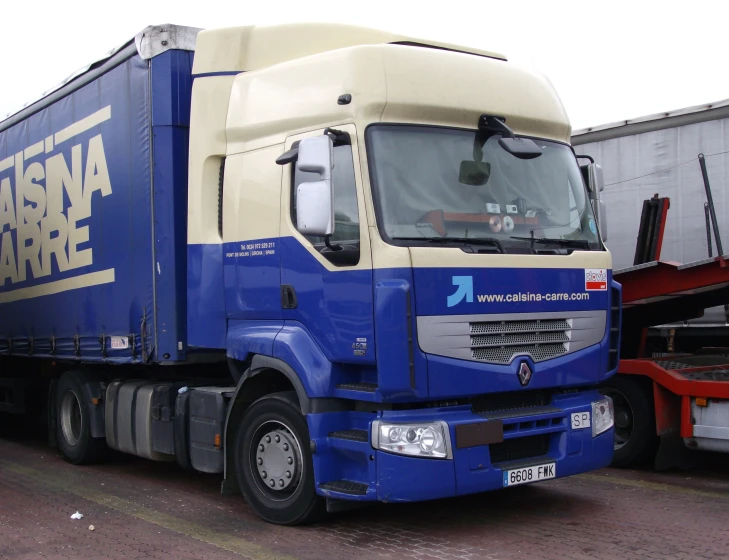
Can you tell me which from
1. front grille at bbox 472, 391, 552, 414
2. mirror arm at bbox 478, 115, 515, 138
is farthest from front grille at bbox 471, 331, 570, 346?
mirror arm at bbox 478, 115, 515, 138

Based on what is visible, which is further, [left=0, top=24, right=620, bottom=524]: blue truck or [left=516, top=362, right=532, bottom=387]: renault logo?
[left=516, top=362, right=532, bottom=387]: renault logo

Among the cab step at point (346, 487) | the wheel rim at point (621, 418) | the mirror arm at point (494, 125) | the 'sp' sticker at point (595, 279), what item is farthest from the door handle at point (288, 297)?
the wheel rim at point (621, 418)

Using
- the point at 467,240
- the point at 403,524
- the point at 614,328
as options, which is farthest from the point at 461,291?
the point at 403,524

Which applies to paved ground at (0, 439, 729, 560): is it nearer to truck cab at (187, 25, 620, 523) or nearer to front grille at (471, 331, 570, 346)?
truck cab at (187, 25, 620, 523)

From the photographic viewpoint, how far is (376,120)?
628 cm

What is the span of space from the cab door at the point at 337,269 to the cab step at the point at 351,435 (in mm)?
490

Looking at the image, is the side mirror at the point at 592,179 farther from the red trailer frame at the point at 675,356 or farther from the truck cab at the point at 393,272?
the red trailer frame at the point at 675,356

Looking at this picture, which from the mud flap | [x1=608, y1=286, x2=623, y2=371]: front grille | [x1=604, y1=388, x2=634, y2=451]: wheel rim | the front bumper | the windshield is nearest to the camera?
the front bumper

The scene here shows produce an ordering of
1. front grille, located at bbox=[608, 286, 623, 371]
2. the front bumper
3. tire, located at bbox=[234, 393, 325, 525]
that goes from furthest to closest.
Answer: front grille, located at bbox=[608, 286, 623, 371], tire, located at bbox=[234, 393, 325, 525], the front bumper

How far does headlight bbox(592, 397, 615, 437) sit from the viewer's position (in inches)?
A: 272

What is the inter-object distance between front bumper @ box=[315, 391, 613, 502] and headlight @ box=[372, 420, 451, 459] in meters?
0.04

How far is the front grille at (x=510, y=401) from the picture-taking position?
6418mm

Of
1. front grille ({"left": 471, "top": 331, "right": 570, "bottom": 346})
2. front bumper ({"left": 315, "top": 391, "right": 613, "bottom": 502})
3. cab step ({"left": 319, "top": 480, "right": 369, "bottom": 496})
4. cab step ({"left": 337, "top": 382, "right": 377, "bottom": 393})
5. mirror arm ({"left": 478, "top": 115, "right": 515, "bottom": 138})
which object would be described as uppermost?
mirror arm ({"left": 478, "top": 115, "right": 515, "bottom": 138})

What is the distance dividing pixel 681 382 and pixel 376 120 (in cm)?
389
